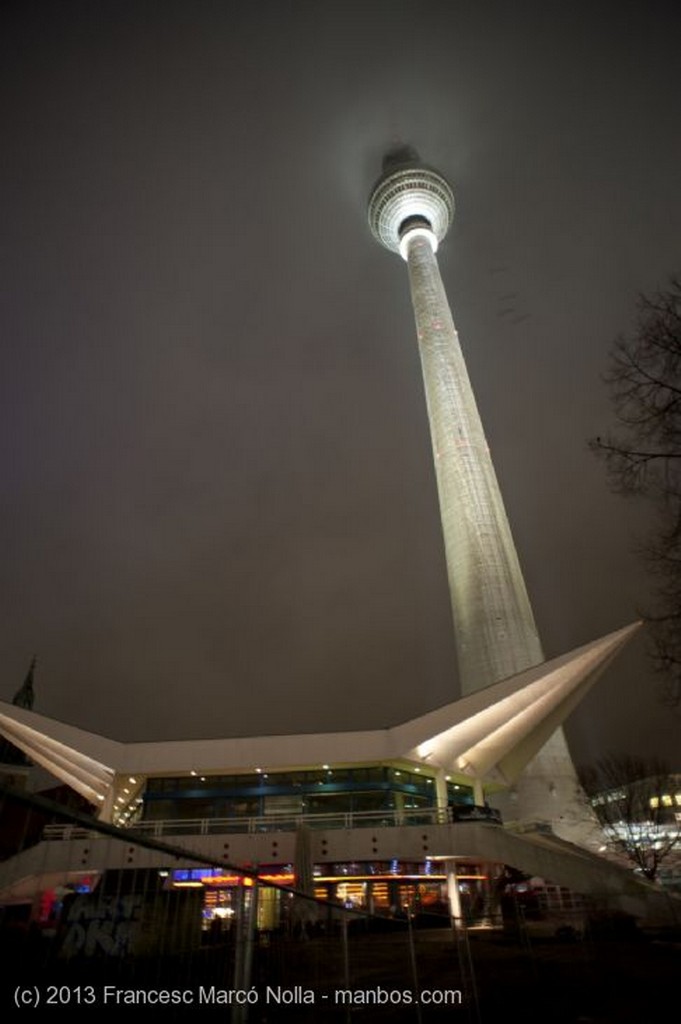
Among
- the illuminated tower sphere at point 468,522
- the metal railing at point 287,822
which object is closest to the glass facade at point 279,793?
the metal railing at point 287,822

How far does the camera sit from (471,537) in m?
51.1

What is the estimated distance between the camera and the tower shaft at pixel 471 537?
4672cm

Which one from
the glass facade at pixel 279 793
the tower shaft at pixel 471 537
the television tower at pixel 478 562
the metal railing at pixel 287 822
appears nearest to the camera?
the metal railing at pixel 287 822

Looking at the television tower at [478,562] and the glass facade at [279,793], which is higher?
the television tower at [478,562]

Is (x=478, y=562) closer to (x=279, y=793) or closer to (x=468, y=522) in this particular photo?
(x=468, y=522)

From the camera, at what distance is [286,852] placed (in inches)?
989

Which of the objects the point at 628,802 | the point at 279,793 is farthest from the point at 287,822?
the point at 628,802

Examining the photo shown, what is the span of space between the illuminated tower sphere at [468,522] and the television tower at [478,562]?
83 millimetres

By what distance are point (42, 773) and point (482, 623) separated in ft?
197

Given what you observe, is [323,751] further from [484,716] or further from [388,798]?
[484,716]

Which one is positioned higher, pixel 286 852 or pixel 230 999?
pixel 286 852

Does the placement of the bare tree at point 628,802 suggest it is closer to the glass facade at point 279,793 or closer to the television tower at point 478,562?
the television tower at point 478,562

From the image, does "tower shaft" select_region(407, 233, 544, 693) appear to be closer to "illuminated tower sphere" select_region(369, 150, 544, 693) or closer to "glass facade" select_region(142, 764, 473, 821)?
"illuminated tower sphere" select_region(369, 150, 544, 693)

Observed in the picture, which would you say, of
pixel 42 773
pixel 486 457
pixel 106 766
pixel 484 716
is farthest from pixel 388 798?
pixel 42 773
